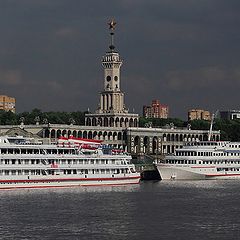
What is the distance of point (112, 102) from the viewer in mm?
179500

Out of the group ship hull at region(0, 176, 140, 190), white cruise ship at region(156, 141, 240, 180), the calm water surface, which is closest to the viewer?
the calm water surface

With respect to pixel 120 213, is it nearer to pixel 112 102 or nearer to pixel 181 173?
pixel 181 173

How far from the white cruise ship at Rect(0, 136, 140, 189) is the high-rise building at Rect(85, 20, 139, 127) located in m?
66.3

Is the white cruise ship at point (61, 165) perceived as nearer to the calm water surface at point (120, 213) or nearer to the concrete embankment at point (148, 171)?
the calm water surface at point (120, 213)

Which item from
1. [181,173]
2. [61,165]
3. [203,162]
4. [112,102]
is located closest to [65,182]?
[61,165]

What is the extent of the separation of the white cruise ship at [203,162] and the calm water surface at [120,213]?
→ 65.4 ft

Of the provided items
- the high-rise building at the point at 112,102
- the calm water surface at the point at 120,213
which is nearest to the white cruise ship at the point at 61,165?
the calm water surface at the point at 120,213

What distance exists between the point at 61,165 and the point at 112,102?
256 ft

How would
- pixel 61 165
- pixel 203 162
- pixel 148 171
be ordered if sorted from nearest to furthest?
Answer: pixel 61 165 → pixel 203 162 → pixel 148 171

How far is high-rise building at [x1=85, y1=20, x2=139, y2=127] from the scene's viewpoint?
588ft

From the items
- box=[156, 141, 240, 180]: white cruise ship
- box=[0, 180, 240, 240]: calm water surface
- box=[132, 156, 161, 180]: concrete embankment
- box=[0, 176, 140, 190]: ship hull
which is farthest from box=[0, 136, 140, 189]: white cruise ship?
box=[132, 156, 161, 180]: concrete embankment

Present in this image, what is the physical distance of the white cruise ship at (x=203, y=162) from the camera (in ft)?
408

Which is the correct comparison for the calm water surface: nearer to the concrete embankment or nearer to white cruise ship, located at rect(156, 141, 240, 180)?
white cruise ship, located at rect(156, 141, 240, 180)

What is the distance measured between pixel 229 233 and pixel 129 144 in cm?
10925
